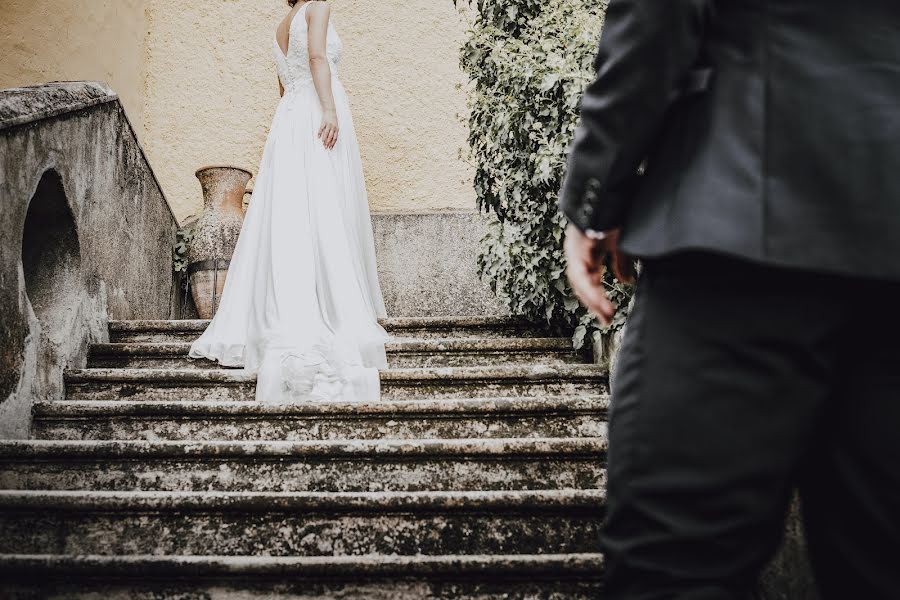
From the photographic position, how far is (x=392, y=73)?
6.48 m

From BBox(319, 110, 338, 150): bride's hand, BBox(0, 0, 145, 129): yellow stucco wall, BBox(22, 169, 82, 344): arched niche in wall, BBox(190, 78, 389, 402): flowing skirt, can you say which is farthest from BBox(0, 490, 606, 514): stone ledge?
BBox(0, 0, 145, 129): yellow stucco wall

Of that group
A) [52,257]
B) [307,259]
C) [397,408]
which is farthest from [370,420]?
[52,257]

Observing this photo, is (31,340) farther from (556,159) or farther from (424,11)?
(424,11)

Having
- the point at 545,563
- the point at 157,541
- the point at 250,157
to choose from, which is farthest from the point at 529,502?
the point at 250,157

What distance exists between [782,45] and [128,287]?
4190 millimetres

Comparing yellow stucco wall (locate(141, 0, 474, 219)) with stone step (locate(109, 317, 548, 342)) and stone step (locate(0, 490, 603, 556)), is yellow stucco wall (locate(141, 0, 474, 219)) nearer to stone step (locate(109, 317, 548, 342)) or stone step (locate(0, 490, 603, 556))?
stone step (locate(109, 317, 548, 342))

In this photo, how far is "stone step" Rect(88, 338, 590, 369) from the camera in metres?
3.80

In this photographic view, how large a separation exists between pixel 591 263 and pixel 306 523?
5.18 feet

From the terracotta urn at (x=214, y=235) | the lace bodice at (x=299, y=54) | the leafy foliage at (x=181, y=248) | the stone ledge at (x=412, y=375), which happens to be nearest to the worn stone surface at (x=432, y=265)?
the terracotta urn at (x=214, y=235)

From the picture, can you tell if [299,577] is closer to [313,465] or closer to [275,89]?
[313,465]

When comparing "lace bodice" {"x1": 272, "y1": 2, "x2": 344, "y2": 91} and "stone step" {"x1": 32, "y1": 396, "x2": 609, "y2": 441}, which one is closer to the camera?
"stone step" {"x1": 32, "y1": 396, "x2": 609, "y2": 441}

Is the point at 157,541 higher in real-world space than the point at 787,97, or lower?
lower

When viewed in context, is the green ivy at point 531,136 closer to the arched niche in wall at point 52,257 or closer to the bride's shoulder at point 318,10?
the bride's shoulder at point 318,10

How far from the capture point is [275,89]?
646 cm
